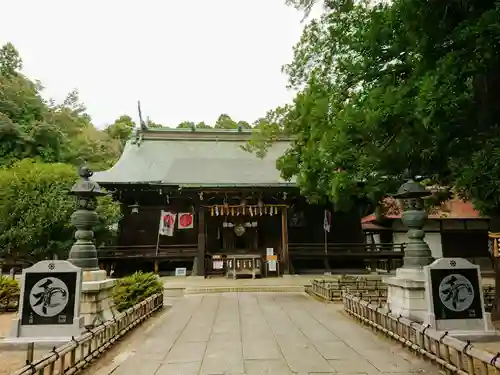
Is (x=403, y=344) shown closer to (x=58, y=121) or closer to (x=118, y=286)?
(x=118, y=286)

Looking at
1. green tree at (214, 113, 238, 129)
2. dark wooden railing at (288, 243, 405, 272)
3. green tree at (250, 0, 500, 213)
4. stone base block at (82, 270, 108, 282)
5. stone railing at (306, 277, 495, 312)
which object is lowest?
stone railing at (306, 277, 495, 312)

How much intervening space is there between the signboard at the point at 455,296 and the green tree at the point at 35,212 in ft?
43.2

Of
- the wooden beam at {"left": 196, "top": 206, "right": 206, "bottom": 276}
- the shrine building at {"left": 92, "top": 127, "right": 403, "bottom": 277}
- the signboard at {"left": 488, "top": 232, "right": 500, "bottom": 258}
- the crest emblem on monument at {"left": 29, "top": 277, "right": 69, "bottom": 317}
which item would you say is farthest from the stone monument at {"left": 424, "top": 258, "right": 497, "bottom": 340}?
the wooden beam at {"left": 196, "top": 206, "right": 206, "bottom": 276}

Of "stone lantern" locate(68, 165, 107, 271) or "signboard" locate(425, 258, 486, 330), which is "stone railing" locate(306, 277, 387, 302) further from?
"stone lantern" locate(68, 165, 107, 271)

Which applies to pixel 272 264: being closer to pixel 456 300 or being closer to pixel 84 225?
pixel 84 225

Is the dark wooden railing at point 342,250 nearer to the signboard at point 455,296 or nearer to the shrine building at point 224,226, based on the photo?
the shrine building at point 224,226

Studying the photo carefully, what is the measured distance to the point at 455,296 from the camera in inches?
246

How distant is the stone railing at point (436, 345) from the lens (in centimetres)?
403

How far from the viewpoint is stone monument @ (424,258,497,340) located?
20.1 ft

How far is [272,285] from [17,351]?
31.1 ft

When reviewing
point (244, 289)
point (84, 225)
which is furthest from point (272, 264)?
point (84, 225)

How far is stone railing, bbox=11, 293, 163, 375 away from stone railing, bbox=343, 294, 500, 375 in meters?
4.48

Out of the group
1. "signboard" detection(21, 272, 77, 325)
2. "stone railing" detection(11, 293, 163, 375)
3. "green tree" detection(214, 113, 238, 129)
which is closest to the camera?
"stone railing" detection(11, 293, 163, 375)

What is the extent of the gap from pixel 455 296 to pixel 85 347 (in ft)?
19.1
